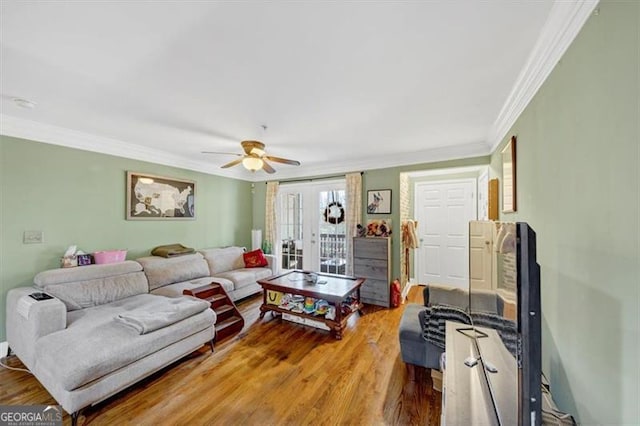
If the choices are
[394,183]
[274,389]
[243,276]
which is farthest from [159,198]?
[394,183]

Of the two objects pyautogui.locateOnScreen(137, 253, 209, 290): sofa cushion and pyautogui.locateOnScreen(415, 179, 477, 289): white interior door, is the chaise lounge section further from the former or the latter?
pyautogui.locateOnScreen(415, 179, 477, 289): white interior door

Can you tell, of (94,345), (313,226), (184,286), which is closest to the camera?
(94,345)

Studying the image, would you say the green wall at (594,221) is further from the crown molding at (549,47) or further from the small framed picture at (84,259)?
the small framed picture at (84,259)

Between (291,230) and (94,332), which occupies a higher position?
(291,230)

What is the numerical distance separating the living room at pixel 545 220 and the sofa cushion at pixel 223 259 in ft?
2.10

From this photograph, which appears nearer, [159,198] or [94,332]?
[94,332]

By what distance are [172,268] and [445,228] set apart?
15.8 ft

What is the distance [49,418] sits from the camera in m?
1.61

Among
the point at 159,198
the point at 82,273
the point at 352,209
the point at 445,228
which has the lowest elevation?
the point at 82,273

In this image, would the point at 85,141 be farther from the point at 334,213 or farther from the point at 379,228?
the point at 379,228

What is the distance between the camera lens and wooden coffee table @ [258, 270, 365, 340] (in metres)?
2.84

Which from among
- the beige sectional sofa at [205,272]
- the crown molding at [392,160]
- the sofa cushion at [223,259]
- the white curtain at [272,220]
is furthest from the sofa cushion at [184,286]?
the crown molding at [392,160]

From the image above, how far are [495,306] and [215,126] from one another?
9.96ft

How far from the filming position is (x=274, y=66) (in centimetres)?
168
